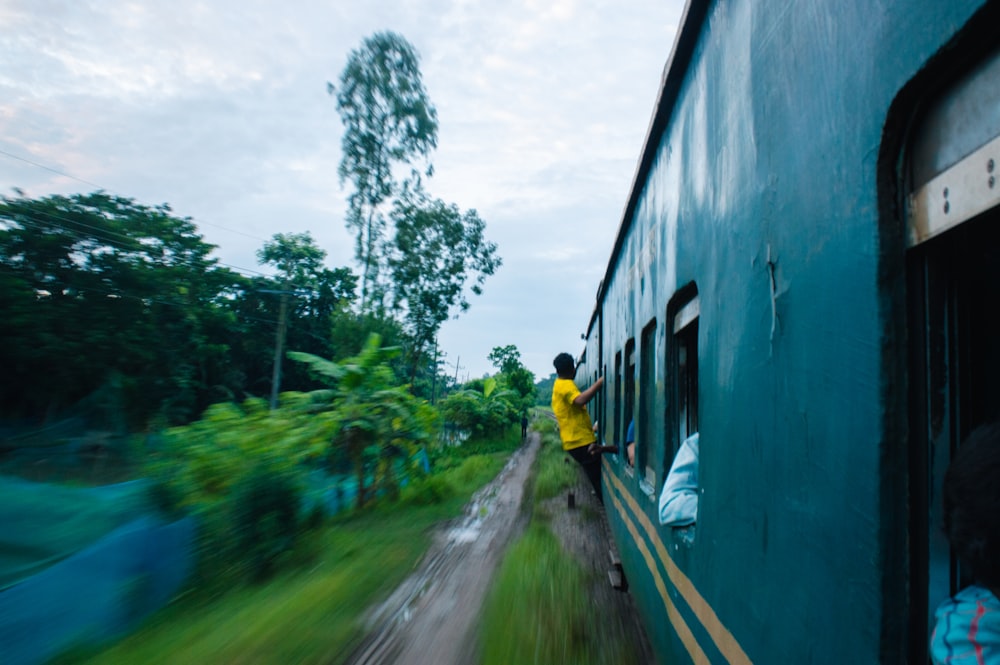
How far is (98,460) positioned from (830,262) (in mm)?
17918

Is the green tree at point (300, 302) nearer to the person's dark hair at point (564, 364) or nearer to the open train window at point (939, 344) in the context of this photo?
the person's dark hair at point (564, 364)

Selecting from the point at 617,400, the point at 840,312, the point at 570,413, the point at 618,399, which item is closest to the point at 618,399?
the point at 618,399

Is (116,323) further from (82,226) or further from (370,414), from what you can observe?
(370,414)

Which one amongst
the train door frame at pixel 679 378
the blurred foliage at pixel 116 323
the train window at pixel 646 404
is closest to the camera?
the train door frame at pixel 679 378

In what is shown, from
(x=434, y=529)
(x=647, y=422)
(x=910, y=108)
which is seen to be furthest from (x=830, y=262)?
(x=434, y=529)

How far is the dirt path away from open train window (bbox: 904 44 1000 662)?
3.29 meters

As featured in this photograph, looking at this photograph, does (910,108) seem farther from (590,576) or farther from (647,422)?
(590,576)

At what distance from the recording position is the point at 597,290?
9.54 metres

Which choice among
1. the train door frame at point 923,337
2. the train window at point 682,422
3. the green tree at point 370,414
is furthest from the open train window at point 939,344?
the green tree at point 370,414

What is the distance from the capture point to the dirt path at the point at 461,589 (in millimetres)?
4148

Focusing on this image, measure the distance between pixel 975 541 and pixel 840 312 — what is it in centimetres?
52

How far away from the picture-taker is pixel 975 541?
0.88m

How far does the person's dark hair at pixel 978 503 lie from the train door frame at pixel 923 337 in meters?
0.15

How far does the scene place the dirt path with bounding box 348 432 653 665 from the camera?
415cm
